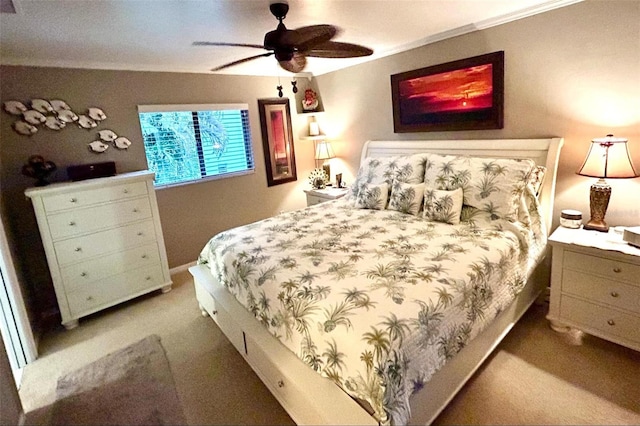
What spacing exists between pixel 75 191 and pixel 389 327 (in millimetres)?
2689

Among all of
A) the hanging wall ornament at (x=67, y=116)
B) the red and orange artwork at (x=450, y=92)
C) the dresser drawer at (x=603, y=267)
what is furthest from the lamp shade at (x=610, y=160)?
the hanging wall ornament at (x=67, y=116)

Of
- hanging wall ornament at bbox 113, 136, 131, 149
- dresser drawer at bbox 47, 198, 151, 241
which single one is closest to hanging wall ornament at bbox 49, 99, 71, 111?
hanging wall ornament at bbox 113, 136, 131, 149

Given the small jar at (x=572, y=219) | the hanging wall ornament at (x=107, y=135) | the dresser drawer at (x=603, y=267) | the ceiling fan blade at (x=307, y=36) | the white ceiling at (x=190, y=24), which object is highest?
the white ceiling at (x=190, y=24)

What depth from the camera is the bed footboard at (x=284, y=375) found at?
147 cm

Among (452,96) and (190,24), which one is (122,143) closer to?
(190,24)

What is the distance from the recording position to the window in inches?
140

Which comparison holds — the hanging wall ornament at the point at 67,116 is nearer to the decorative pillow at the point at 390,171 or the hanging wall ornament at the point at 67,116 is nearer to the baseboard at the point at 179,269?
the baseboard at the point at 179,269

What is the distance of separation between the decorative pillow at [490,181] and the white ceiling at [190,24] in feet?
3.61

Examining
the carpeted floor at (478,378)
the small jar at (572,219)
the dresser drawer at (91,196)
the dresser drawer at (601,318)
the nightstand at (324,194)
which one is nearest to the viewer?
the carpeted floor at (478,378)

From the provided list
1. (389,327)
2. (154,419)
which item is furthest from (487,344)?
(154,419)

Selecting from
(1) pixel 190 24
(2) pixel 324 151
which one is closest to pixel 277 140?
(2) pixel 324 151

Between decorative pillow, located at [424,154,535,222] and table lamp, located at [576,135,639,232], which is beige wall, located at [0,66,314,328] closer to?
decorative pillow, located at [424,154,535,222]

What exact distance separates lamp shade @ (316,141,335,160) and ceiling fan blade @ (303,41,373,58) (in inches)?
81.8

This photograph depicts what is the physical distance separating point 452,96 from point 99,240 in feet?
11.0
